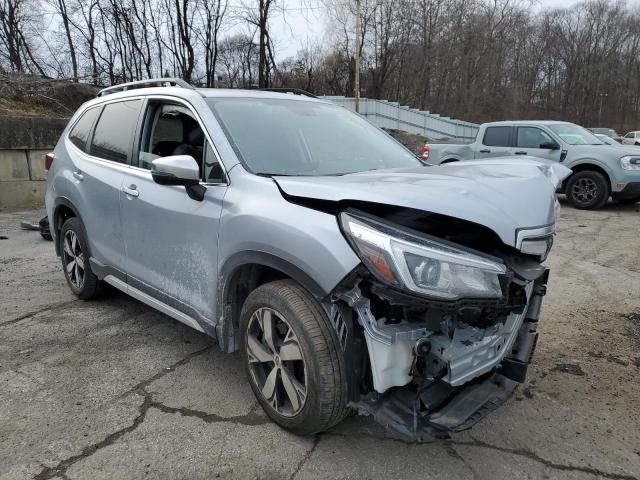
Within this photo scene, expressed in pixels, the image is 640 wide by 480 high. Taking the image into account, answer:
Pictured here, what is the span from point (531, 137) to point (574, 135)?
849 millimetres

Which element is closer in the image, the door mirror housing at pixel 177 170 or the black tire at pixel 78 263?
the door mirror housing at pixel 177 170

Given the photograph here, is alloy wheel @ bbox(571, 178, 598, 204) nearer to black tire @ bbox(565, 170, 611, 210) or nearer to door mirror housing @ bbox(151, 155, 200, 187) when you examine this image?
black tire @ bbox(565, 170, 611, 210)

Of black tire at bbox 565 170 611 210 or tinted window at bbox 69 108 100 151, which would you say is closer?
tinted window at bbox 69 108 100 151

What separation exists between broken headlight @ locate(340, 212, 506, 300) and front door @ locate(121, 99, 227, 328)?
3.34 ft

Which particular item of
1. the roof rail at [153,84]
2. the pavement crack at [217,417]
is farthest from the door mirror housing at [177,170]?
the pavement crack at [217,417]

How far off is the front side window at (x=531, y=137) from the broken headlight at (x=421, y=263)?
912 cm

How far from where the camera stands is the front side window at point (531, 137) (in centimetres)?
1018

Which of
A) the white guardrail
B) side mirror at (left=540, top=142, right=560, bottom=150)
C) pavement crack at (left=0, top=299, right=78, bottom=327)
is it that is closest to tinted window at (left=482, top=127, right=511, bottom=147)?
side mirror at (left=540, top=142, right=560, bottom=150)

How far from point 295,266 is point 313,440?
956mm

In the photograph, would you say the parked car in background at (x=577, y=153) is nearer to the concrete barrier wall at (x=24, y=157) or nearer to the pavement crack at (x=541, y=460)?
the pavement crack at (x=541, y=460)

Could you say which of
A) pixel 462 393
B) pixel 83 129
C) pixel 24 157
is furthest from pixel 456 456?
pixel 24 157

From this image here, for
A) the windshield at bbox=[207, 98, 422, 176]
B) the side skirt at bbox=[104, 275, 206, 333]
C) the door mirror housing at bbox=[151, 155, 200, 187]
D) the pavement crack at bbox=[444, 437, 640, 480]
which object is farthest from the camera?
the side skirt at bbox=[104, 275, 206, 333]

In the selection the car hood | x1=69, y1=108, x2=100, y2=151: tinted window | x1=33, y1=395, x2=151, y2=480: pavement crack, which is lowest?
x1=33, y1=395, x2=151, y2=480: pavement crack

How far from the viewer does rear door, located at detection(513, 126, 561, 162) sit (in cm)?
993
